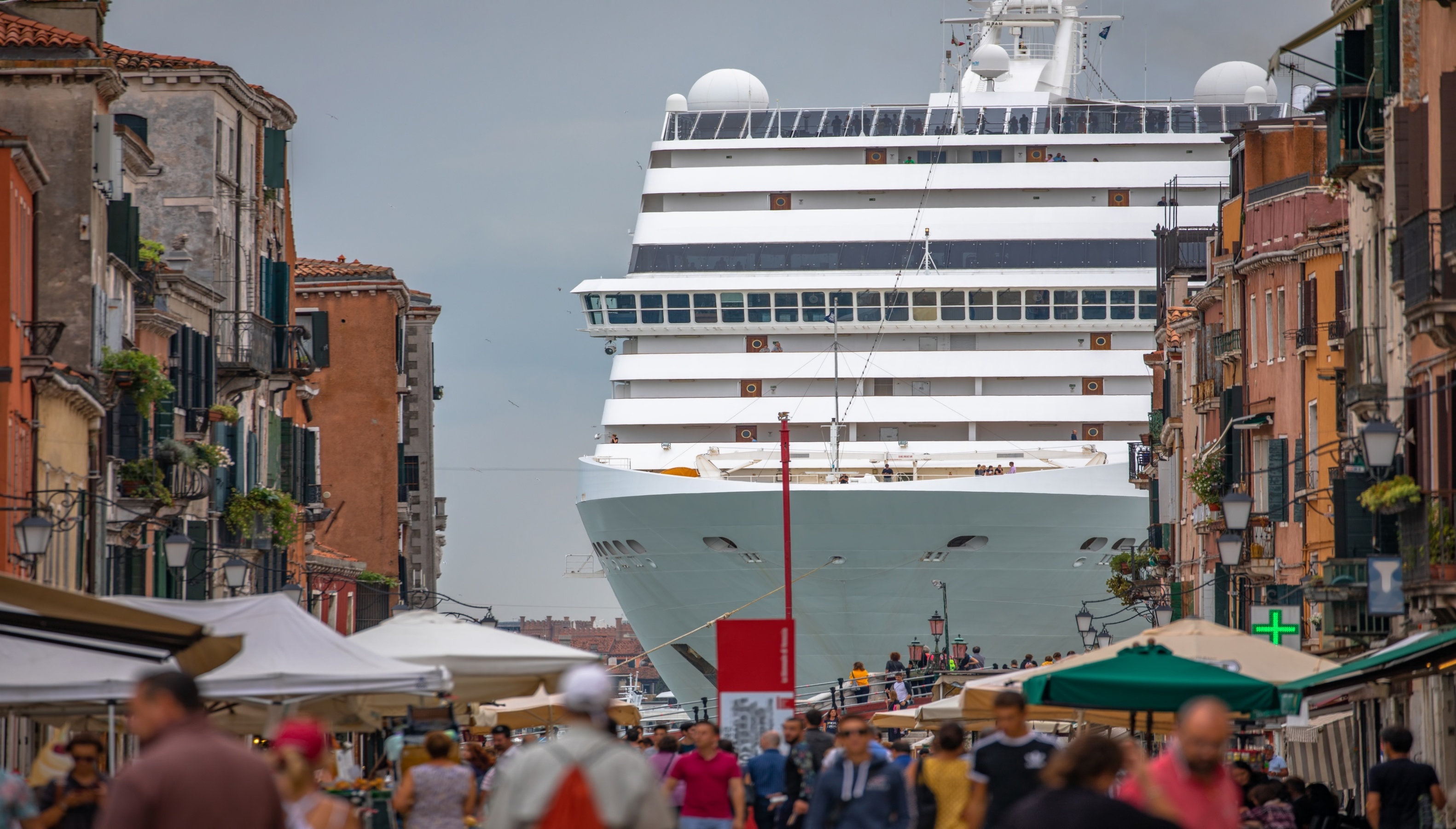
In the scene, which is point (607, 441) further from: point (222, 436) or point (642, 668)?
point (642, 668)

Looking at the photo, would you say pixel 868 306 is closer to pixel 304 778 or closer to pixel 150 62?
pixel 150 62

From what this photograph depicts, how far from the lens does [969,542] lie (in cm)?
4788

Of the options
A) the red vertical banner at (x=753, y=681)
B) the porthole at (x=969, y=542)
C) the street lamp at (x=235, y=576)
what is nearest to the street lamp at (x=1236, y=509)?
the red vertical banner at (x=753, y=681)

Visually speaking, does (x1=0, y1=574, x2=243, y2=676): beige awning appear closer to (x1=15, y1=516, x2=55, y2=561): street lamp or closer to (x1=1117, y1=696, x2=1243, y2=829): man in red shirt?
(x1=1117, y1=696, x2=1243, y2=829): man in red shirt

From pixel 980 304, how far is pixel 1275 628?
34867mm

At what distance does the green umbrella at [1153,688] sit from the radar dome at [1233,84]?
50321 millimetres

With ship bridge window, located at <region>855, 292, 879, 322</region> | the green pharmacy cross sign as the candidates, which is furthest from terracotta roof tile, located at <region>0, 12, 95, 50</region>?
ship bridge window, located at <region>855, 292, 879, 322</region>

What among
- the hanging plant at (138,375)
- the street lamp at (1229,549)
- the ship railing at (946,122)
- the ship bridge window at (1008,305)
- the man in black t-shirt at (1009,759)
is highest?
the ship railing at (946,122)

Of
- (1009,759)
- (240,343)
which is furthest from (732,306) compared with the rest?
(1009,759)

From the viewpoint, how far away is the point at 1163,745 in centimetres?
3234

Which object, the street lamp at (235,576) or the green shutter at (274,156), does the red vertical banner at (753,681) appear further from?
the green shutter at (274,156)

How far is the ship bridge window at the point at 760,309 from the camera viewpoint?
2249 inches

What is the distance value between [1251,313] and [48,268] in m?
17.0

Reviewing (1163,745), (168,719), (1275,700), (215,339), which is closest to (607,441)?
(215,339)
